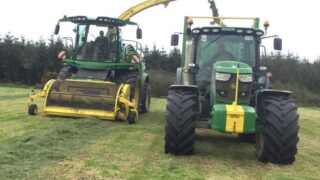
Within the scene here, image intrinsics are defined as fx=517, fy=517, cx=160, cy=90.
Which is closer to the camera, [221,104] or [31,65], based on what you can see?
[221,104]

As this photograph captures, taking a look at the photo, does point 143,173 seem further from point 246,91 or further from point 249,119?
point 246,91

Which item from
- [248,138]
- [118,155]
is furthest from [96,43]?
[118,155]

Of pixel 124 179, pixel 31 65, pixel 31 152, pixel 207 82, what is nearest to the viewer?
pixel 124 179

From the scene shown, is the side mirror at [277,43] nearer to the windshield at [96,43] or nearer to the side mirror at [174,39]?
the side mirror at [174,39]

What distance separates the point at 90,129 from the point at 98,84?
208cm

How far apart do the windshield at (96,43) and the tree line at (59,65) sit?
18.4 meters

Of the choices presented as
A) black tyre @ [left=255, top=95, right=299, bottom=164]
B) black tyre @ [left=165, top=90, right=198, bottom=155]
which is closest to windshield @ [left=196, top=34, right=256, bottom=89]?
black tyre @ [left=165, top=90, right=198, bottom=155]

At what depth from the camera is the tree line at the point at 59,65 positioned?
34000mm

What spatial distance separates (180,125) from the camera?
7887 millimetres

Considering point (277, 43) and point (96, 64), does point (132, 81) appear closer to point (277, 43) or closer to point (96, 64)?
point (96, 64)

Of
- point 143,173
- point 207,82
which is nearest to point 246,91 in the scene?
point 207,82

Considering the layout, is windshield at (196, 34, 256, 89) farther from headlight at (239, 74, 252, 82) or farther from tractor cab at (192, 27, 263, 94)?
headlight at (239, 74, 252, 82)

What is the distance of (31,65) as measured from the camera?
34.0m

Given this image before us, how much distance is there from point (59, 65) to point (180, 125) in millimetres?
26783
